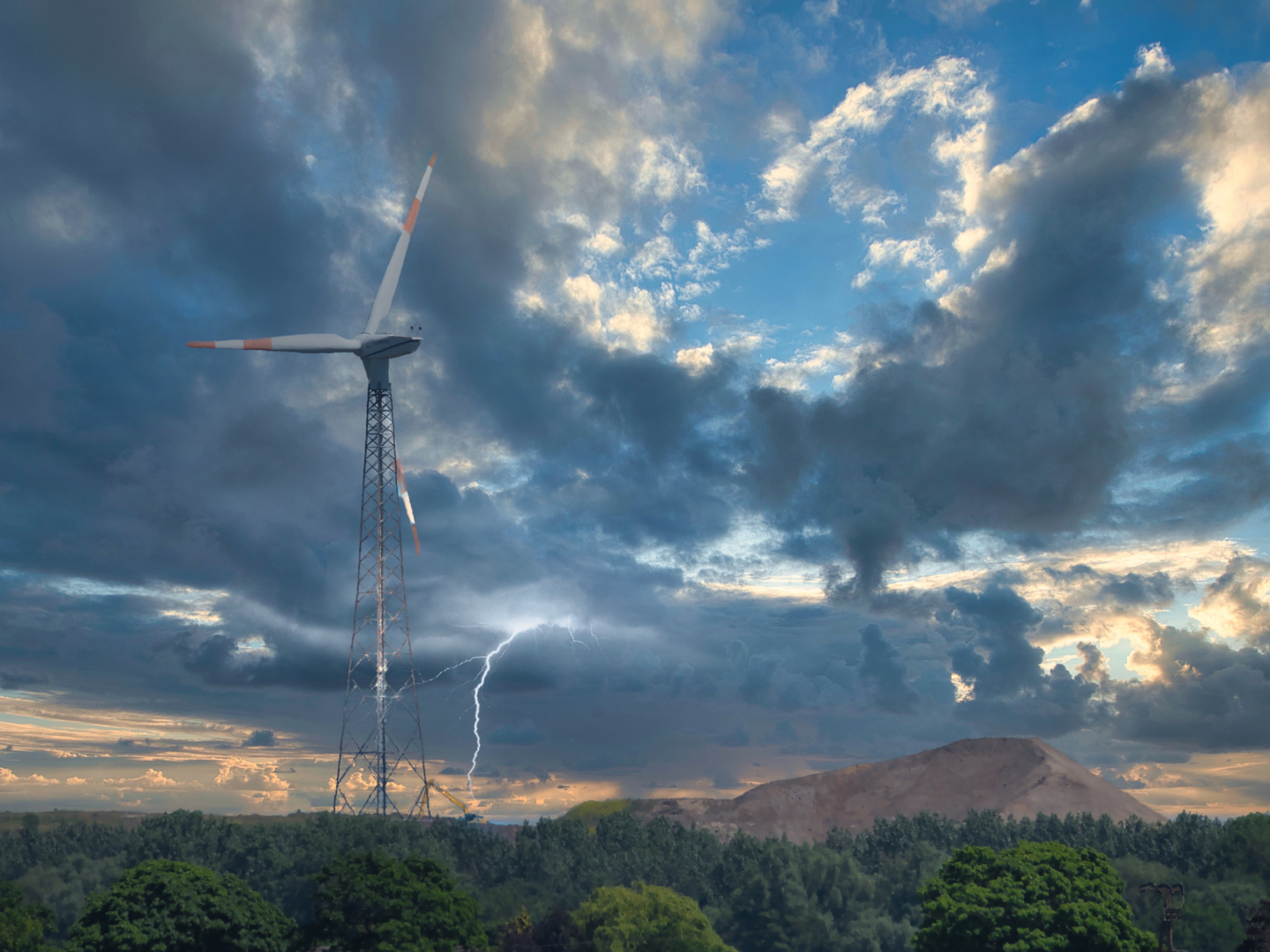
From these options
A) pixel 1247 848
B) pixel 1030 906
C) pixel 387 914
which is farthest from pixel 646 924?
pixel 1247 848

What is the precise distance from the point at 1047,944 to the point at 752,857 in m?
66.7

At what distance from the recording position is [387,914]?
67.4 m

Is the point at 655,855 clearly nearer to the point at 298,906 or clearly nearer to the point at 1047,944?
the point at 298,906

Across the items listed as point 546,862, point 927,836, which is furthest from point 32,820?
point 927,836

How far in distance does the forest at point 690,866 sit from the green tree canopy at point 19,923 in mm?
23544

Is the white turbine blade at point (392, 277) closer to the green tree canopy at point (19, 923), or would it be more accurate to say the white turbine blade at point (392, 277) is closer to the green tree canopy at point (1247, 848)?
the green tree canopy at point (19, 923)

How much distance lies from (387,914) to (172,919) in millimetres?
15054

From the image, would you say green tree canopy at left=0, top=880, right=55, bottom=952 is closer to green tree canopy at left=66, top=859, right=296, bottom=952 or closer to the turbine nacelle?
green tree canopy at left=66, top=859, right=296, bottom=952

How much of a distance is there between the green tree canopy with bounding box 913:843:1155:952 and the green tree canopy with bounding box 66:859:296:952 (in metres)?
50.0

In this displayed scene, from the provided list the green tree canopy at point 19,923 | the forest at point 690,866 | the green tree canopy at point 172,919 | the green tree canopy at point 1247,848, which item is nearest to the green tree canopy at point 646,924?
the forest at point 690,866

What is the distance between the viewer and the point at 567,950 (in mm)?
84688

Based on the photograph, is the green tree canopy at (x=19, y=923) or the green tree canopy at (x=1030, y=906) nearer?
the green tree canopy at (x=1030, y=906)

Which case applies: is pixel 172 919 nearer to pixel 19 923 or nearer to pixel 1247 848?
pixel 19 923

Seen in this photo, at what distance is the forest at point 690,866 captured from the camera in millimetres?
99188
